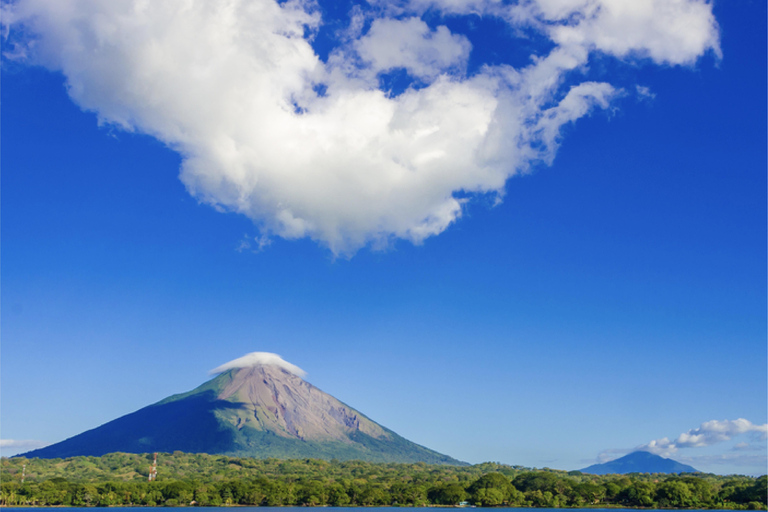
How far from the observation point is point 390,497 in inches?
5915

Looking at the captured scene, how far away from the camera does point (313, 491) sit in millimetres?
144250

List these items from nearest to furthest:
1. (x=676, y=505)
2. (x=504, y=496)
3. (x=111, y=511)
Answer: (x=111, y=511)
(x=676, y=505)
(x=504, y=496)

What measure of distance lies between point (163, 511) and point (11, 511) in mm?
25457

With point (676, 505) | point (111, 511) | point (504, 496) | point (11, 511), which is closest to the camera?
point (11, 511)

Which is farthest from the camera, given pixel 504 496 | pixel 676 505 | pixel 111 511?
pixel 504 496

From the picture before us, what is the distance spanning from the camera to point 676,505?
138m

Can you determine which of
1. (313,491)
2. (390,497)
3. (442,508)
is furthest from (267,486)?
(442,508)

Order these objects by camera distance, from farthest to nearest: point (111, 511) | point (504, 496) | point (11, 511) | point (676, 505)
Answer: point (504, 496), point (676, 505), point (111, 511), point (11, 511)

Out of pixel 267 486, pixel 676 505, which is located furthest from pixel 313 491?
pixel 676 505

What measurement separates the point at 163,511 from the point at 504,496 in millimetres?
72269

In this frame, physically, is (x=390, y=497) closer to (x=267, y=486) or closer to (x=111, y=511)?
(x=267, y=486)

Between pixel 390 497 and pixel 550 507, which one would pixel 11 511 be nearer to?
pixel 390 497

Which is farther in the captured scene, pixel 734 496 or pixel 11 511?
pixel 734 496

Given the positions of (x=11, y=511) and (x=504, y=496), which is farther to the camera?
(x=504, y=496)
